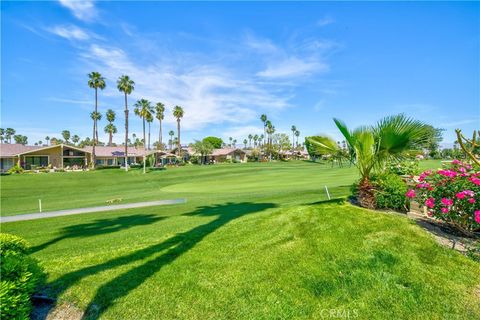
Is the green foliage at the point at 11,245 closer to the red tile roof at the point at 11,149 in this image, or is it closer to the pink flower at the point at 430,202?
the pink flower at the point at 430,202

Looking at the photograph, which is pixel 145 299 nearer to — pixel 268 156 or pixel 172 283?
pixel 172 283

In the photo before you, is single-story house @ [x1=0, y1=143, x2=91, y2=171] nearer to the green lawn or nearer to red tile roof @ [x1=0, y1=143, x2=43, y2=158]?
red tile roof @ [x1=0, y1=143, x2=43, y2=158]

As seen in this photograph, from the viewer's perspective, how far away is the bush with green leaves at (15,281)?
9.24 feet

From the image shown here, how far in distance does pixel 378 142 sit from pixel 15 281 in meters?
7.20

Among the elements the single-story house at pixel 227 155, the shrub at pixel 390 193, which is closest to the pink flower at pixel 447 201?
the shrub at pixel 390 193

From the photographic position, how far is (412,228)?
4988mm

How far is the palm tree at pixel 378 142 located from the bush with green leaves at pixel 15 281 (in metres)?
6.49

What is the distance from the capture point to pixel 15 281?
324cm

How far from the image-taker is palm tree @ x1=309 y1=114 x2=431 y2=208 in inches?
240

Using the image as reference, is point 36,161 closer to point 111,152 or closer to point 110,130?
point 111,152

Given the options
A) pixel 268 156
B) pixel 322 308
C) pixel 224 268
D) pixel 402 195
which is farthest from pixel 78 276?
pixel 268 156

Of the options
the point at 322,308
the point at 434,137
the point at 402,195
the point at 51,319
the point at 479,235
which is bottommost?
the point at 51,319

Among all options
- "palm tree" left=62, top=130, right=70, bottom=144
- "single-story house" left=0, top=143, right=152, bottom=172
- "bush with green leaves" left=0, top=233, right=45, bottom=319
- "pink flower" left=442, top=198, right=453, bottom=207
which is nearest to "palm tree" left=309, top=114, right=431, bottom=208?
"pink flower" left=442, top=198, right=453, bottom=207

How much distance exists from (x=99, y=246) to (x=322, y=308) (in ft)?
16.9
